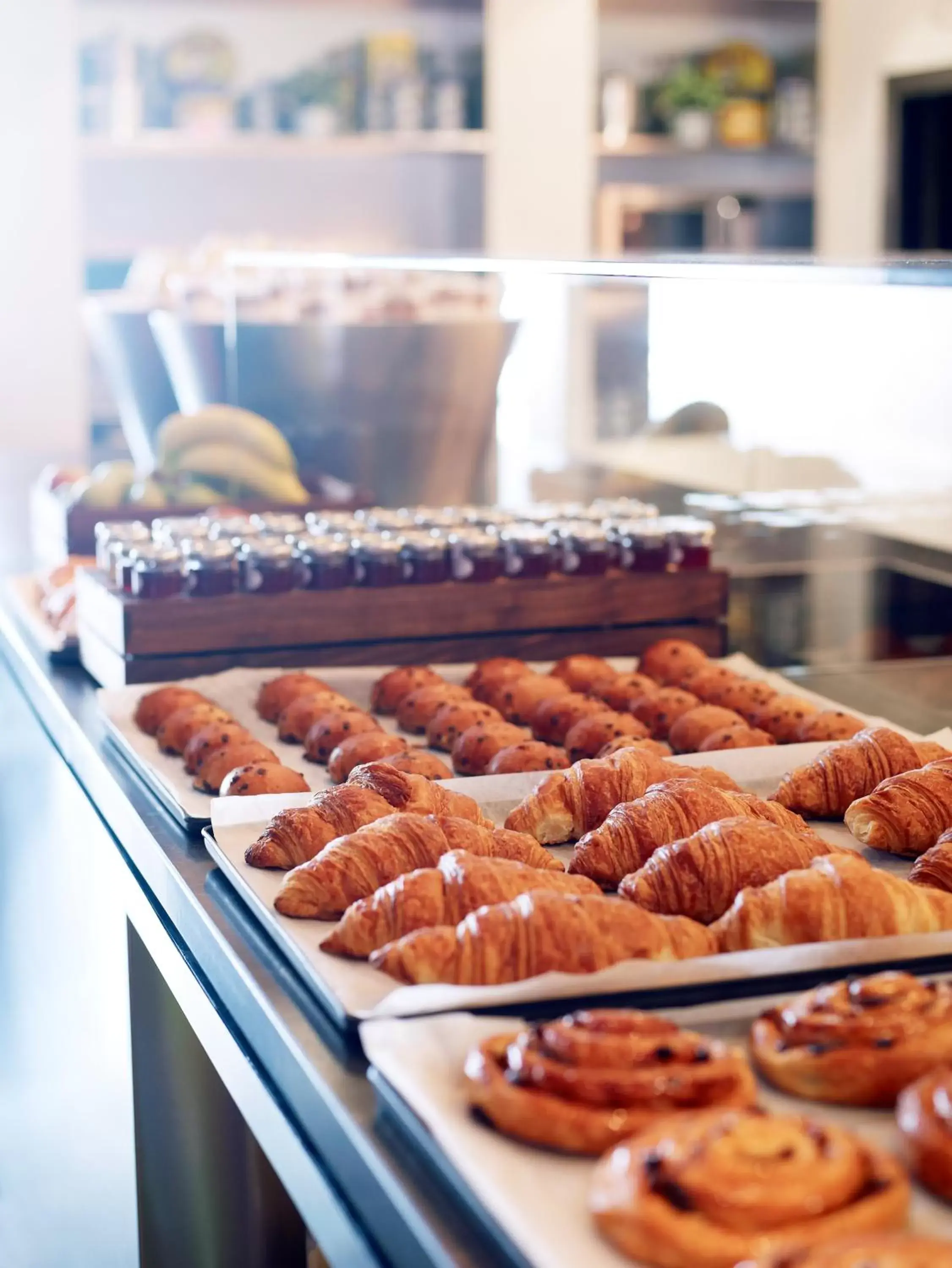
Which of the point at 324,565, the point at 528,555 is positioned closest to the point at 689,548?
the point at 528,555

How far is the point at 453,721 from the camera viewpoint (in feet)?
4.83

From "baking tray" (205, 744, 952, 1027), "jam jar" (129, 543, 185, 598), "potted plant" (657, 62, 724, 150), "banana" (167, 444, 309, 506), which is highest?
"potted plant" (657, 62, 724, 150)

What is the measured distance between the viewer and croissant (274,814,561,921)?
3.22ft

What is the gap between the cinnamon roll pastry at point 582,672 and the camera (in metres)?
1.63

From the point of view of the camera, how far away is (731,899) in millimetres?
977

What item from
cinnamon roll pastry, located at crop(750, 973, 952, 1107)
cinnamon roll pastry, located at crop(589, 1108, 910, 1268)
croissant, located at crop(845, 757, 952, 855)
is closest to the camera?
cinnamon roll pastry, located at crop(589, 1108, 910, 1268)

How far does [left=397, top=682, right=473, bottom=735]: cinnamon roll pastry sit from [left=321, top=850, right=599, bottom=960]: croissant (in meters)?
0.57

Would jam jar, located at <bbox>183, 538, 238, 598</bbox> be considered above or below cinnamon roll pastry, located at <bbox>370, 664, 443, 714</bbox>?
above

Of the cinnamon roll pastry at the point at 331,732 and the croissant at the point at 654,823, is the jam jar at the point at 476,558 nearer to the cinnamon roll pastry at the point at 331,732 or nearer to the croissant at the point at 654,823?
the cinnamon roll pastry at the point at 331,732

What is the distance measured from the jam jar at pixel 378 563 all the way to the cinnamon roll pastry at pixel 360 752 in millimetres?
424

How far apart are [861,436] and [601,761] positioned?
0.79 meters

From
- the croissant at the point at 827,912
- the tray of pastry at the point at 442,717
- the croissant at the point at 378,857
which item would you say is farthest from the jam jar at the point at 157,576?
the croissant at the point at 827,912

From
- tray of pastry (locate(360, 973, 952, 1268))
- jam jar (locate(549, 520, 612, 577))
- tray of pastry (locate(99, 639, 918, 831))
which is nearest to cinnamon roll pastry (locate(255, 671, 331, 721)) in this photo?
tray of pastry (locate(99, 639, 918, 831))

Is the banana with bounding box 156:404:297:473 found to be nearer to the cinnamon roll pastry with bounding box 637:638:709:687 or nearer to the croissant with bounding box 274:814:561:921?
the cinnamon roll pastry with bounding box 637:638:709:687
